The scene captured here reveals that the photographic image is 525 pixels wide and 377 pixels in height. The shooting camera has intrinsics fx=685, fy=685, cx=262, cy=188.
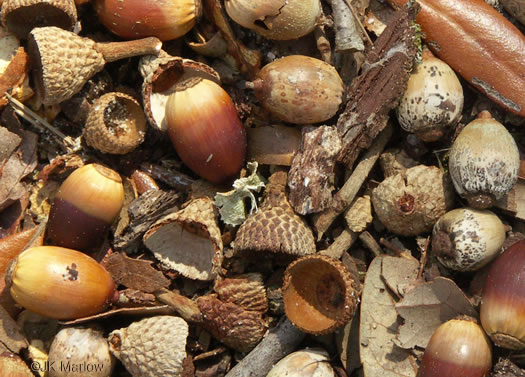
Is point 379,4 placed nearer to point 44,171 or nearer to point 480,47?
point 480,47

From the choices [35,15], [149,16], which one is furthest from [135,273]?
[35,15]

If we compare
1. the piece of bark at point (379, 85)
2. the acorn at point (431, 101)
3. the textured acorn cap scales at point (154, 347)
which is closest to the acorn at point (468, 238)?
the acorn at point (431, 101)

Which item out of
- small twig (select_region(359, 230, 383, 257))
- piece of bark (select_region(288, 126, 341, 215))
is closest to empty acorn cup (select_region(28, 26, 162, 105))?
piece of bark (select_region(288, 126, 341, 215))

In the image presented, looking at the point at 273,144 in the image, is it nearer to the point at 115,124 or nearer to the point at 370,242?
the point at 370,242

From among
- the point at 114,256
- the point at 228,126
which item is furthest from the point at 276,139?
the point at 114,256

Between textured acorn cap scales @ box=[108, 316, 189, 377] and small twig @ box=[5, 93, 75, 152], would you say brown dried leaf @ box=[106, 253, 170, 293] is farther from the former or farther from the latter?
small twig @ box=[5, 93, 75, 152]

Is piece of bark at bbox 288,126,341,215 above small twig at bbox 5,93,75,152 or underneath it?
above
